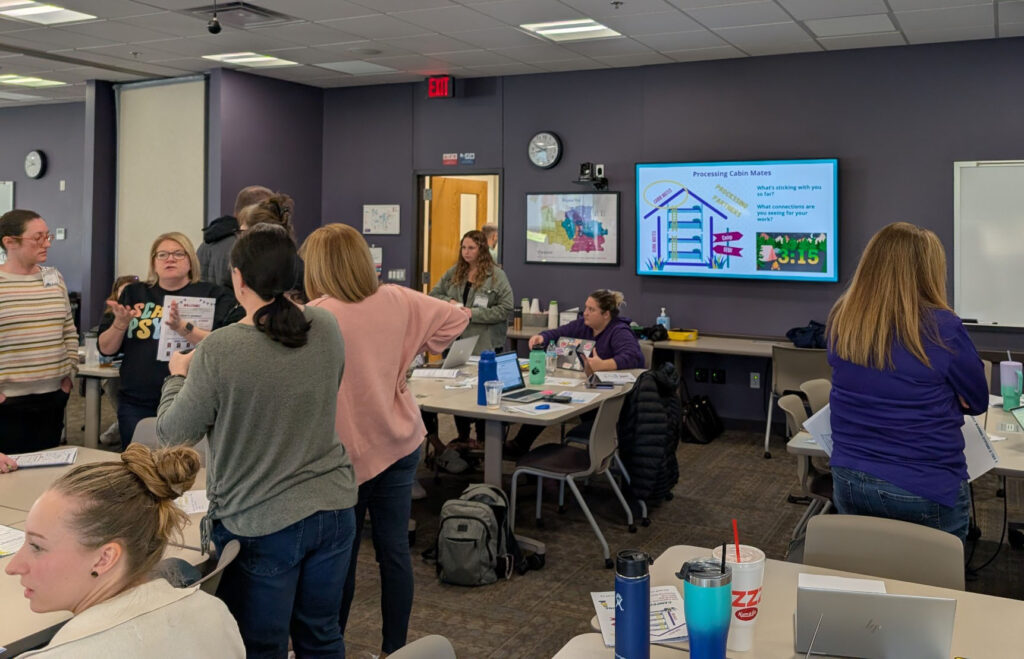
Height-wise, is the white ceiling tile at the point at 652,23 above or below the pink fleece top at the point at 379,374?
above

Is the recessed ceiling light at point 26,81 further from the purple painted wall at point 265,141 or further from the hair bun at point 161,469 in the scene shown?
the hair bun at point 161,469

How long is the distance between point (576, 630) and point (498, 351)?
3.03 metres

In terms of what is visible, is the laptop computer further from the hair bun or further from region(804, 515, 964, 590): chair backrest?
the hair bun

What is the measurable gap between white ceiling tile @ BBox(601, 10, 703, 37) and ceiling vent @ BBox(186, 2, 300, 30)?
2213 mm

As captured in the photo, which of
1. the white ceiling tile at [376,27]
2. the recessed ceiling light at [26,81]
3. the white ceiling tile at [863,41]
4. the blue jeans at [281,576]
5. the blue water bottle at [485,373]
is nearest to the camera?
the blue jeans at [281,576]

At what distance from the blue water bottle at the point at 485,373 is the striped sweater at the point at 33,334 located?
5.98 feet

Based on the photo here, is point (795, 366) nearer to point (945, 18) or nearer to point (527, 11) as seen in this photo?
point (945, 18)

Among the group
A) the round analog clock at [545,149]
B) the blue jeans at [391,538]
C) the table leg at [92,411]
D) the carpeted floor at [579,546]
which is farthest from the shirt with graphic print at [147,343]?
the round analog clock at [545,149]

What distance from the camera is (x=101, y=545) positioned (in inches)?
62.4

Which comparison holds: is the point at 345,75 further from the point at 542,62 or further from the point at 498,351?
the point at 498,351

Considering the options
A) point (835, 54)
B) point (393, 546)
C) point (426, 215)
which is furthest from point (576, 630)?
point (426, 215)

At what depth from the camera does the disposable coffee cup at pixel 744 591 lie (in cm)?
171

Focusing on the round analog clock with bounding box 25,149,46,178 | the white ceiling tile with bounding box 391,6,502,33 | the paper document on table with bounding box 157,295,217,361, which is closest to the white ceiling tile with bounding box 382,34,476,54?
the white ceiling tile with bounding box 391,6,502,33

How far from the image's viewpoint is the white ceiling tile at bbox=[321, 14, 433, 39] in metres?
6.30
